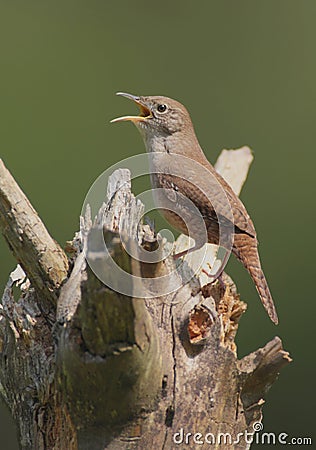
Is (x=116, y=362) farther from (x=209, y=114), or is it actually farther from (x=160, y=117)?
(x=209, y=114)

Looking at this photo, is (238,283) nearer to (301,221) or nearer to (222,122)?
(301,221)

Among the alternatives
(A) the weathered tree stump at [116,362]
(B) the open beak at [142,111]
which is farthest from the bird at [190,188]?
(A) the weathered tree stump at [116,362]

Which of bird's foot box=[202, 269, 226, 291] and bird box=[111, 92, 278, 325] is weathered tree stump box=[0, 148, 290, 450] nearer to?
bird's foot box=[202, 269, 226, 291]

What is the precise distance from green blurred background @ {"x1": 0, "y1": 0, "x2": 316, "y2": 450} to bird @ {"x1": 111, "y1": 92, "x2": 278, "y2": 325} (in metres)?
0.92

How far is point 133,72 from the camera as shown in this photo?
14.7 ft

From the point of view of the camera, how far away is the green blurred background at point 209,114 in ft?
12.8

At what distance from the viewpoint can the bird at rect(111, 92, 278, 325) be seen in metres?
2.77

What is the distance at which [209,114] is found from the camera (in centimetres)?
439

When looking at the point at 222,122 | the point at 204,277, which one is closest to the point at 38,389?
the point at 204,277

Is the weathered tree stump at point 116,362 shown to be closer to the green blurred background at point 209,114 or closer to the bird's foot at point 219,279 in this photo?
the bird's foot at point 219,279

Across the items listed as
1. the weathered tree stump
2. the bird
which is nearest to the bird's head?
the bird

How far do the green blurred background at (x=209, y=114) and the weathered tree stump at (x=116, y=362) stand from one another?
62.8 inches

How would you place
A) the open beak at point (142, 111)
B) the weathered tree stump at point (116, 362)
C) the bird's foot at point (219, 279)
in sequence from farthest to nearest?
the open beak at point (142, 111) → the bird's foot at point (219, 279) → the weathered tree stump at point (116, 362)

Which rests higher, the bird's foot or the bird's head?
the bird's head
